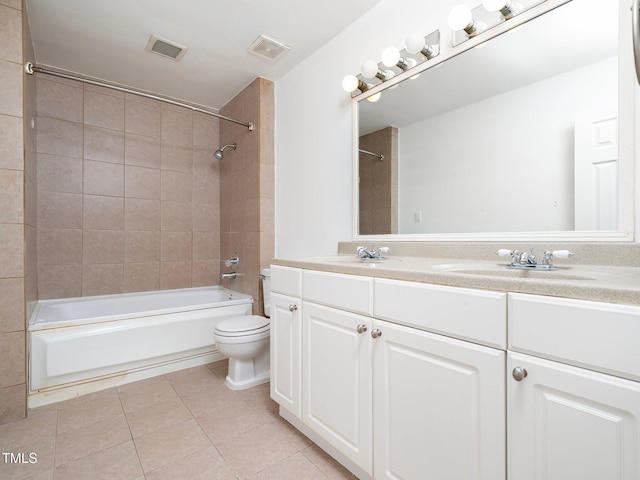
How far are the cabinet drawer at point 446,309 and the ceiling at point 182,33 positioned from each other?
5.39ft

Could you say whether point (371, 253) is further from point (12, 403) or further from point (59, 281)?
point (59, 281)

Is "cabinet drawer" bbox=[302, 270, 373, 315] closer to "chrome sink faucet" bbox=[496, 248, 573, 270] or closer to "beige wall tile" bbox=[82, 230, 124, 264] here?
"chrome sink faucet" bbox=[496, 248, 573, 270]

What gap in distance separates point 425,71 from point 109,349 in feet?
8.13

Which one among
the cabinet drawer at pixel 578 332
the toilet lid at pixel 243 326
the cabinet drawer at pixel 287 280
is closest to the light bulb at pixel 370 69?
the cabinet drawer at pixel 287 280

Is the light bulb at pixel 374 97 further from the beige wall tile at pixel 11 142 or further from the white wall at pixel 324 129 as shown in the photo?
the beige wall tile at pixel 11 142

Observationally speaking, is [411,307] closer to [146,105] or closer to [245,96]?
[245,96]

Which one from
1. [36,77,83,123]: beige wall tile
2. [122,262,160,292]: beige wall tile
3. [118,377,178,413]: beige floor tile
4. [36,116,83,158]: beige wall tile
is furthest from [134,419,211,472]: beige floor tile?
[36,77,83,123]: beige wall tile

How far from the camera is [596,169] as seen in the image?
1064mm

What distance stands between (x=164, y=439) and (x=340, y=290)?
3.78 ft

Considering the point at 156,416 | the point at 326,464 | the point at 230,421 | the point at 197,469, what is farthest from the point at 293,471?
the point at 156,416

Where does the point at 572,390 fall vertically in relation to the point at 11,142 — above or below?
below

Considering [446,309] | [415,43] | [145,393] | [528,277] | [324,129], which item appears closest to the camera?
[446,309]

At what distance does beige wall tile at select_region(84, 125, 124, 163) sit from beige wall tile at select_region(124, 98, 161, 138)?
0.13 metres

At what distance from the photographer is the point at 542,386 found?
696 millimetres
